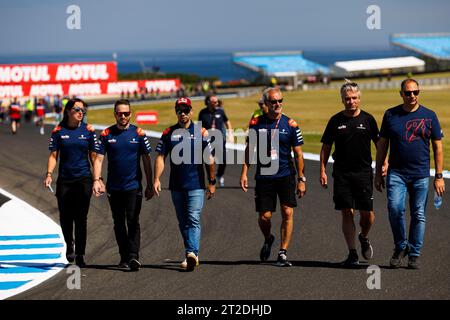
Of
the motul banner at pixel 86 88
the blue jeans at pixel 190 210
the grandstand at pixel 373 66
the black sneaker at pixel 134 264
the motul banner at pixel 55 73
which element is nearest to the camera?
the black sneaker at pixel 134 264

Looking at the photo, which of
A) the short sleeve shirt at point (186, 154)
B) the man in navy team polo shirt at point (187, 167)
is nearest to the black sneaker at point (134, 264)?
the man in navy team polo shirt at point (187, 167)

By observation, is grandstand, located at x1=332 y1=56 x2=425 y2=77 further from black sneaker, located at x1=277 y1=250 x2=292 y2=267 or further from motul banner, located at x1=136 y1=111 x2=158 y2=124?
black sneaker, located at x1=277 y1=250 x2=292 y2=267

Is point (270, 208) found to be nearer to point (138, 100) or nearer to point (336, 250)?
point (336, 250)

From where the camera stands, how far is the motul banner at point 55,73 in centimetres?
6881

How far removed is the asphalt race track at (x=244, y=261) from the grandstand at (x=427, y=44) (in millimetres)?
111947

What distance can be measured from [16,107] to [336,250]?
→ 2559 centimetres

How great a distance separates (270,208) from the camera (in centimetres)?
991

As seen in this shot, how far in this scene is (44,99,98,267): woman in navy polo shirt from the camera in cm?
1009

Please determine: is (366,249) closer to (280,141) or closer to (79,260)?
(280,141)

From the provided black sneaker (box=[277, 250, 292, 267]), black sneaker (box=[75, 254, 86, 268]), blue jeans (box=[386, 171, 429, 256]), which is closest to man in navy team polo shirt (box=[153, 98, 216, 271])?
black sneaker (box=[277, 250, 292, 267])

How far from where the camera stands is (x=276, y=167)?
986 cm

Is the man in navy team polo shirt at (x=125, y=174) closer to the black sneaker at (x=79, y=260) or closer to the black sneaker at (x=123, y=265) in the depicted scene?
the black sneaker at (x=123, y=265)

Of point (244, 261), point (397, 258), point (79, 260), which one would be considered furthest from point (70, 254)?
point (397, 258)
